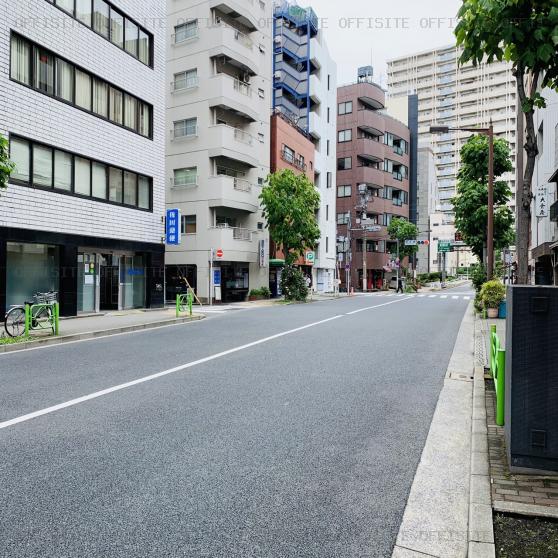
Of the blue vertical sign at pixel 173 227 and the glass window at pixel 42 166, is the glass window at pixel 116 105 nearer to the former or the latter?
the glass window at pixel 42 166

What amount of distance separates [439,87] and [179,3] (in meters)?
104

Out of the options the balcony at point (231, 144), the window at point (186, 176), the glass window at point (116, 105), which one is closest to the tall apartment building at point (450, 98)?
the balcony at point (231, 144)

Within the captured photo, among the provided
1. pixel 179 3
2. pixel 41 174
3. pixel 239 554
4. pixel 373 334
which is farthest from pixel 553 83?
pixel 179 3

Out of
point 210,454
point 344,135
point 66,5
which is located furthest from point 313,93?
point 210,454

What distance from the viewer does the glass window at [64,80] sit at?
18.6 meters

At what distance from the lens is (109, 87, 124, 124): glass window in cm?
2139

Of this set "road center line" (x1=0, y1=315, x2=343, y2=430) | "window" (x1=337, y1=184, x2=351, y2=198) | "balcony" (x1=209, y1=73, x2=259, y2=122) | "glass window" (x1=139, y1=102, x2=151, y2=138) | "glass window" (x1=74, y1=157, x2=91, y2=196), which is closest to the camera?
"road center line" (x1=0, y1=315, x2=343, y2=430)

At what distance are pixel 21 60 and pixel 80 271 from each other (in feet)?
25.2

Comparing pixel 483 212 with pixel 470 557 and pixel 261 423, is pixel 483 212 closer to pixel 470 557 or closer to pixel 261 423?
pixel 261 423

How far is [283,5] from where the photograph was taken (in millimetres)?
49031

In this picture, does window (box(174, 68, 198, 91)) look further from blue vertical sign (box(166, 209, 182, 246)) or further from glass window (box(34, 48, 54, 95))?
glass window (box(34, 48, 54, 95))

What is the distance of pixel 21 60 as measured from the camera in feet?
55.9

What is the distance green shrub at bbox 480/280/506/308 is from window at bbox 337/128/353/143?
4697 cm

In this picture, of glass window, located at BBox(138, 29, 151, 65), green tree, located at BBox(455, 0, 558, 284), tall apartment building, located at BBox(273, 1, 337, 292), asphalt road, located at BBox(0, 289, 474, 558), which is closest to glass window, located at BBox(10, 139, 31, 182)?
glass window, located at BBox(138, 29, 151, 65)
